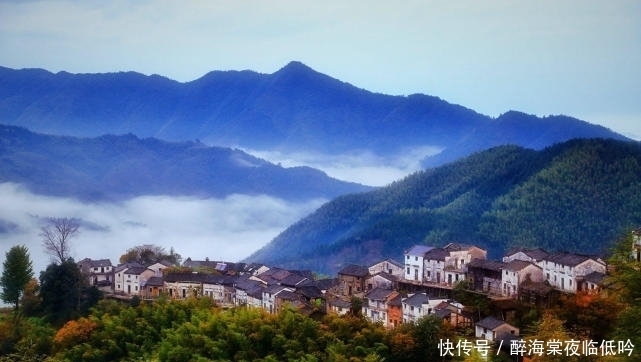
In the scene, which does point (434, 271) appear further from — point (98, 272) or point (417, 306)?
point (98, 272)

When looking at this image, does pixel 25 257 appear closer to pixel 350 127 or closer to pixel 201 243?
pixel 201 243

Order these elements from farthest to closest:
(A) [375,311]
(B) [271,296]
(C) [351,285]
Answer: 1. (C) [351,285]
2. (B) [271,296]
3. (A) [375,311]

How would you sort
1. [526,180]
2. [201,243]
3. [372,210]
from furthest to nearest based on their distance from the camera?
[201,243] < [372,210] < [526,180]

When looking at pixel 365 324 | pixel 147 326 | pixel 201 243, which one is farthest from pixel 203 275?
pixel 201 243

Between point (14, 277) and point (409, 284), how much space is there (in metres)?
12.4

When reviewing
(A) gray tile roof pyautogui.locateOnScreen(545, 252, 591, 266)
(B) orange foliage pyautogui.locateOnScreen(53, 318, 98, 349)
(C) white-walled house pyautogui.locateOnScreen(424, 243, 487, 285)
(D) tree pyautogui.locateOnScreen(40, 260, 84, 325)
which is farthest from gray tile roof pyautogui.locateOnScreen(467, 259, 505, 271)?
(D) tree pyautogui.locateOnScreen(40, 260, 84, 325)

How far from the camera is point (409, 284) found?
23.7 meters

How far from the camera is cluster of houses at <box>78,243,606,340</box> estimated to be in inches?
805

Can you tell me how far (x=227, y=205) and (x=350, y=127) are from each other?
46.1 m

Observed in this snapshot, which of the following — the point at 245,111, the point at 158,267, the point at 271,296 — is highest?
the point at 245,111

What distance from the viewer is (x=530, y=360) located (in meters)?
13.8

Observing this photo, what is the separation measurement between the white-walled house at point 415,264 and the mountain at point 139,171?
3200 inches

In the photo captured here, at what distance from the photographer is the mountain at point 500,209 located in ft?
132

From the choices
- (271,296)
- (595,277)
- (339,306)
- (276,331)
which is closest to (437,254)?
(339,306)
